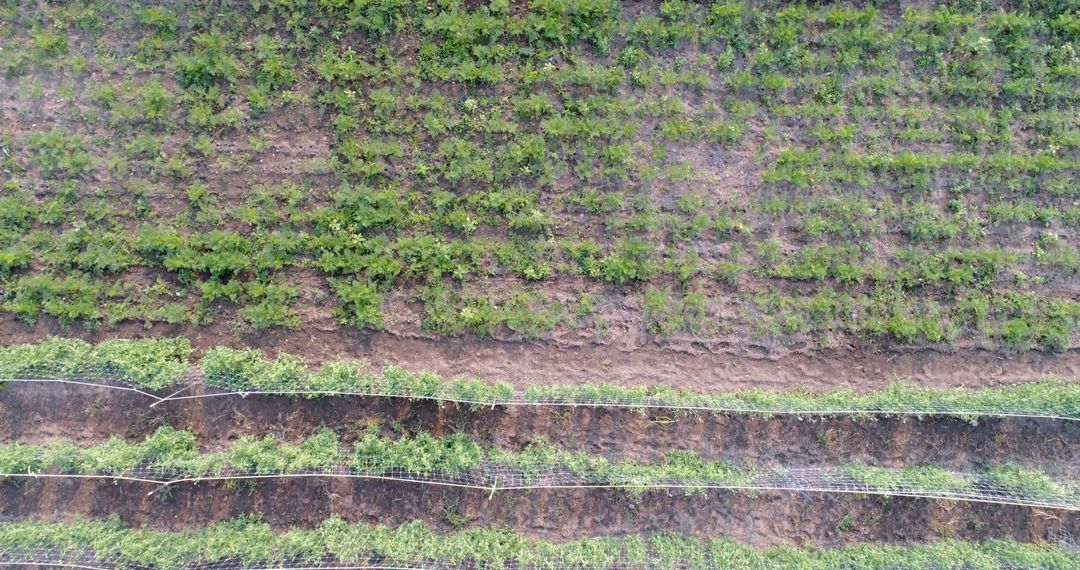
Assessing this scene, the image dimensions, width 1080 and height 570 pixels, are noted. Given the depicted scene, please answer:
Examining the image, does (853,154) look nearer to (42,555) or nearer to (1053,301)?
(1053,301)

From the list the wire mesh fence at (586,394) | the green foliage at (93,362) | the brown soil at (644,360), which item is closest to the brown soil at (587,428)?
the wire mesh fence at (586,394)

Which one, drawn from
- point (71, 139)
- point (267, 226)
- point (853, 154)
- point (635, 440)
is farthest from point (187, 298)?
point (853, 154)

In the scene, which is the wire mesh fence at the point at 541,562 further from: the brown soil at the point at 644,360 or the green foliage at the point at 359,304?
the green foliage at the point at 359,304

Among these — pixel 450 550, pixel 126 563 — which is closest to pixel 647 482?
pixel 450 550

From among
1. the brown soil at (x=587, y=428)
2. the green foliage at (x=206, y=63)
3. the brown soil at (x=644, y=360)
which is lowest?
the brown soil at (x=587, y=428)

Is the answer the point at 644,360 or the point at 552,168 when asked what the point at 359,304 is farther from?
the point at 644,360
